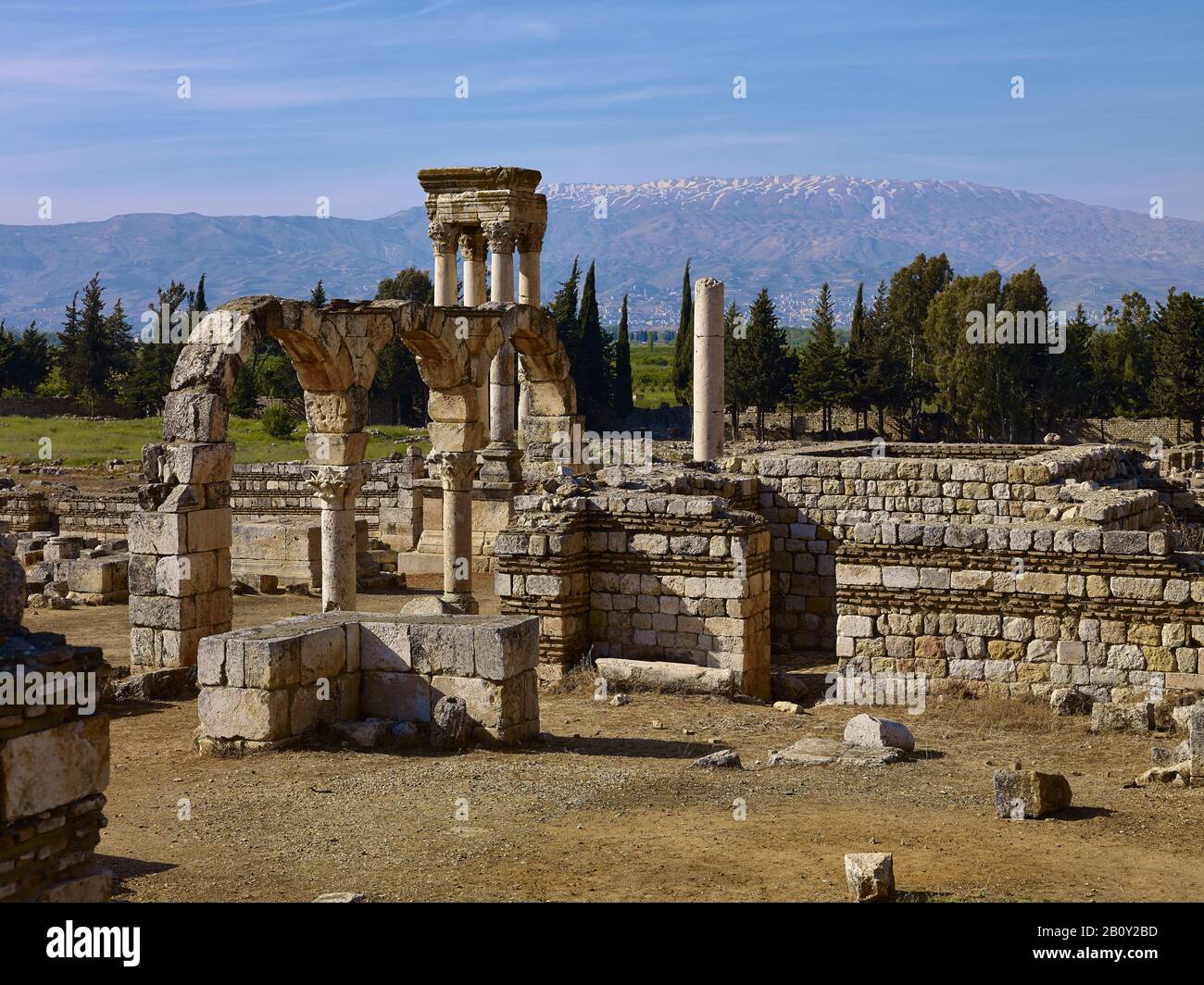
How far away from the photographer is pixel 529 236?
89.1 feet

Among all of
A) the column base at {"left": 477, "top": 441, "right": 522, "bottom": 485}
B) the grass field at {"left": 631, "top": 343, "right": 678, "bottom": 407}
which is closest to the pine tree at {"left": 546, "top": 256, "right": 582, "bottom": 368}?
the grass field at {"left": 631, "top": 343, "right": 678, "bottom": 407}

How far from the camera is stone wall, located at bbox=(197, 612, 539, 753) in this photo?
11.4m

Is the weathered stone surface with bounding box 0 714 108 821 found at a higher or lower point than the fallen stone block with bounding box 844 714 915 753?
higher

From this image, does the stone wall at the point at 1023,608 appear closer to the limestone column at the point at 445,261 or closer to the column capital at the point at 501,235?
the column capital at the point at 501,235

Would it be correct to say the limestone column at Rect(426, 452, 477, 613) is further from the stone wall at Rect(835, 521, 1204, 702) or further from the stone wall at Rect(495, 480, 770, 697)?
the stone wall at Rect(835, 521, 1204, 702)

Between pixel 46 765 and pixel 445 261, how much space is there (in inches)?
868

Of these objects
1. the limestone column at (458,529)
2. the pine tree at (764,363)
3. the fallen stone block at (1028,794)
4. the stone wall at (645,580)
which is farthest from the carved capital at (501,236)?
the pine tree at (764,363)

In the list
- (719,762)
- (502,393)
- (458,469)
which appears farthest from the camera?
(502,393)

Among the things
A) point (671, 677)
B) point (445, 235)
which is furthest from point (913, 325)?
point (671, 677)

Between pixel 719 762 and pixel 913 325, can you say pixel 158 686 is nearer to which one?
pixel 719 762

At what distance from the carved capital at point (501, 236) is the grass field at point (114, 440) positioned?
20379 millimetres

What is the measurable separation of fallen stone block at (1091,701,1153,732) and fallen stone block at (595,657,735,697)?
3.55 m
